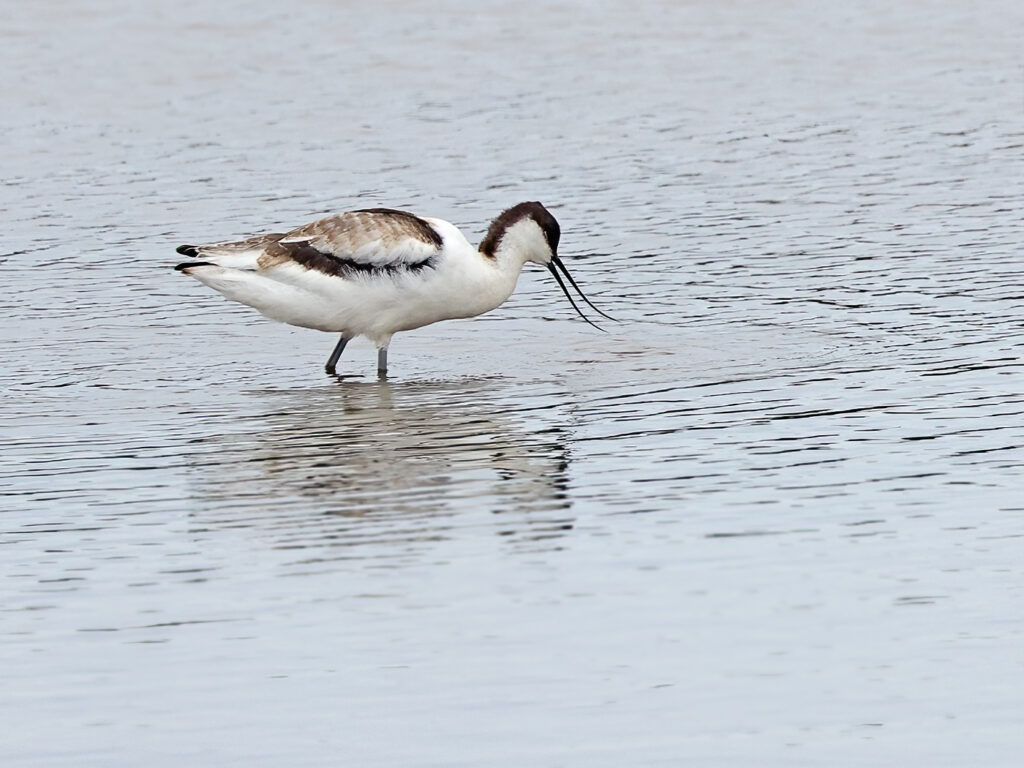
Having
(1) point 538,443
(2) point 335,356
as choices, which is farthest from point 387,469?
(2) point 335,356

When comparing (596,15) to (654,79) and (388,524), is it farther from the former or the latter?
(388,524)

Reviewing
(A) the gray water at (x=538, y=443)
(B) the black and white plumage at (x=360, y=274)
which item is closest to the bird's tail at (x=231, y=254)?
(B) the black and white plumage at (x=360, y=274)

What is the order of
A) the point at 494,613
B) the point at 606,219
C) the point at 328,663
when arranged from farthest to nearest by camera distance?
1. the point at 606,219
2. the point at 494,613
3. the point at 328,663

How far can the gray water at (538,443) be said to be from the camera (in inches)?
262

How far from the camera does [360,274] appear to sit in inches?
501

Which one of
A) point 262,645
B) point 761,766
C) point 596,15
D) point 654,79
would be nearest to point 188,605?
point 262,645

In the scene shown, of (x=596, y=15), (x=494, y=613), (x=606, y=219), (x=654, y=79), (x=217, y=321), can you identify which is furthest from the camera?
(x=596, y=15)

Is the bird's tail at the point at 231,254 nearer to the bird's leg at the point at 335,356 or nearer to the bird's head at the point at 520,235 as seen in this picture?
the bird's leg at the point at 335,356

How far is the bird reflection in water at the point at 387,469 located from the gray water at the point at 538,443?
0.03 metres

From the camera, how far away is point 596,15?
91.2ft

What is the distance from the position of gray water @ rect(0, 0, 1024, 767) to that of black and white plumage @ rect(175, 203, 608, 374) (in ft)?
1.19

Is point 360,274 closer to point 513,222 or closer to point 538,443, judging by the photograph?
point 513,222

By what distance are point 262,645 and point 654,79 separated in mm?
17438

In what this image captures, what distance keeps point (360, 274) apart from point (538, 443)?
2.58m
